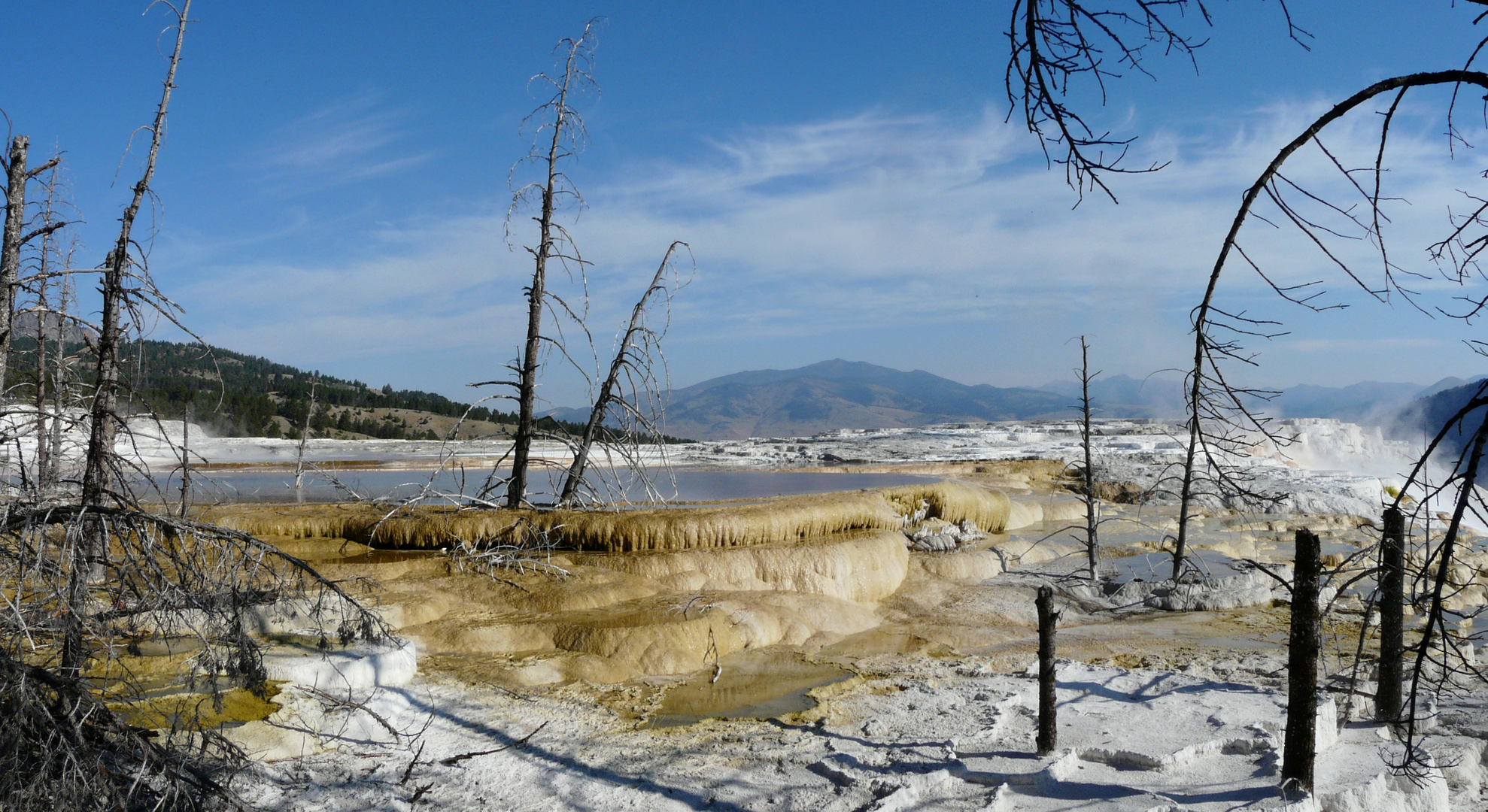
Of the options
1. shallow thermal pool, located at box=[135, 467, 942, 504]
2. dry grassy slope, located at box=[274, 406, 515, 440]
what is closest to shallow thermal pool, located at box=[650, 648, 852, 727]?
shallow thermal pool, located at box=[135, 467, 942, 504]

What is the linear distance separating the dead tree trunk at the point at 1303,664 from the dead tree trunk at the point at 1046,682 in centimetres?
150

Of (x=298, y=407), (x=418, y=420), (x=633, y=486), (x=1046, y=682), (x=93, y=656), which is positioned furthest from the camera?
(x=418, y=420)

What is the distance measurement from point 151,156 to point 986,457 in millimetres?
33222

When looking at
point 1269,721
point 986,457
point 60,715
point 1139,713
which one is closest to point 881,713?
point 1139,713

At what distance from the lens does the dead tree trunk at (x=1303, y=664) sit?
4.62 metres

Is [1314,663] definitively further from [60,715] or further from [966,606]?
[966,606]

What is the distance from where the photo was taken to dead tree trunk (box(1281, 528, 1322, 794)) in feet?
15.2

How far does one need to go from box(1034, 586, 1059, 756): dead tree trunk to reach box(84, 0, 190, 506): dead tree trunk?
6.70 m

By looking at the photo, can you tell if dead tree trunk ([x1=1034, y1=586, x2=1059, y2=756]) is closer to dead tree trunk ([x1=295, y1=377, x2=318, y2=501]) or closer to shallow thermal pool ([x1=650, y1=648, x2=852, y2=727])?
shallow thermal pool ([x1=650, y1=648, x2=852, y2=727])

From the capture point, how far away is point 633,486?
21766mm

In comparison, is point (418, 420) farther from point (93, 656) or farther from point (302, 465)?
point (93, 656)

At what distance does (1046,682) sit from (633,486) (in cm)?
1627

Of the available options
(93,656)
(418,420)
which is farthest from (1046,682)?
(418,420)

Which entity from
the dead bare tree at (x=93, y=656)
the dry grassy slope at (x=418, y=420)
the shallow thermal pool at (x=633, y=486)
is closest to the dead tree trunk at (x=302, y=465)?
the shallow thermal pool at (x=633, y=486)
